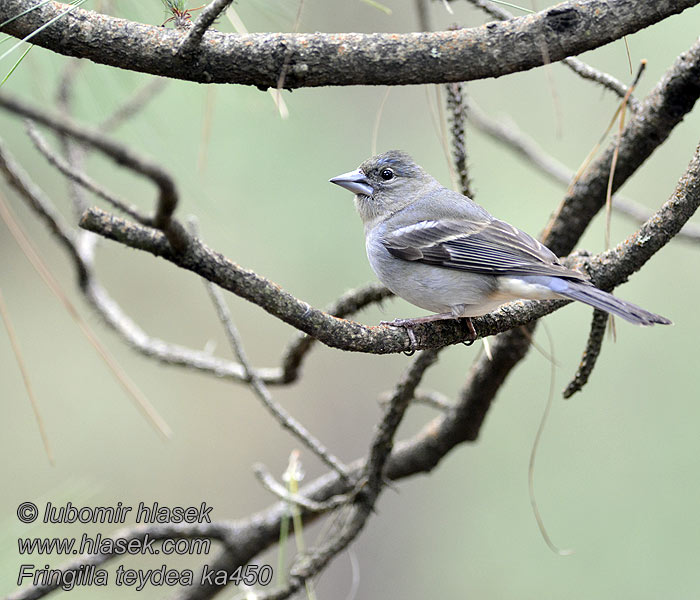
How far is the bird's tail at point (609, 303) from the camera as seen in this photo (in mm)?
2154

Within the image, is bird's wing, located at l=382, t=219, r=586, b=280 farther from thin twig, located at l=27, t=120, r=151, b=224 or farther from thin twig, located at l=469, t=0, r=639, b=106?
thin twig, located at l=27, t=120, r=151, b=224

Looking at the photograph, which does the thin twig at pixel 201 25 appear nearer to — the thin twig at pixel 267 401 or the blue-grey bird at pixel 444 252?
the blue-grey bird at pixel 444 252

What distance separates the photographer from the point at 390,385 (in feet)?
21.8

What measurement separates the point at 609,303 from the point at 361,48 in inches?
45.0

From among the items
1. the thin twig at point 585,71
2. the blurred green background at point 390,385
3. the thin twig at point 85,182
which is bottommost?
the blurred green background at point 390,385

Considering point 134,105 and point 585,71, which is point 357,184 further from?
point 585,71

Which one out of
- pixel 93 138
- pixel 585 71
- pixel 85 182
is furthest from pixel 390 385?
pixel 93 138

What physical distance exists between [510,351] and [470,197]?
0.69 m

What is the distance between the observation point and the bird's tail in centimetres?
215

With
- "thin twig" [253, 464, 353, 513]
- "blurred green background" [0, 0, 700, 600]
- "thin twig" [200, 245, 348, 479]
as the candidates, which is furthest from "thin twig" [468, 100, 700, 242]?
"thin twig" [253, 464, 353, 513]

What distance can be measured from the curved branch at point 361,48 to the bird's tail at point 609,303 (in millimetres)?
823

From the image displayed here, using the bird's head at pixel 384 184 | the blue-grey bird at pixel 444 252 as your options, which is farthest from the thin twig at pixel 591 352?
the bird's head at pixel 384 184

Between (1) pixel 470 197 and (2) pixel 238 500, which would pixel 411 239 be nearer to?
(1) pixel 470 197

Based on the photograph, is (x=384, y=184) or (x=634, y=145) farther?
(x=384, y=184)
